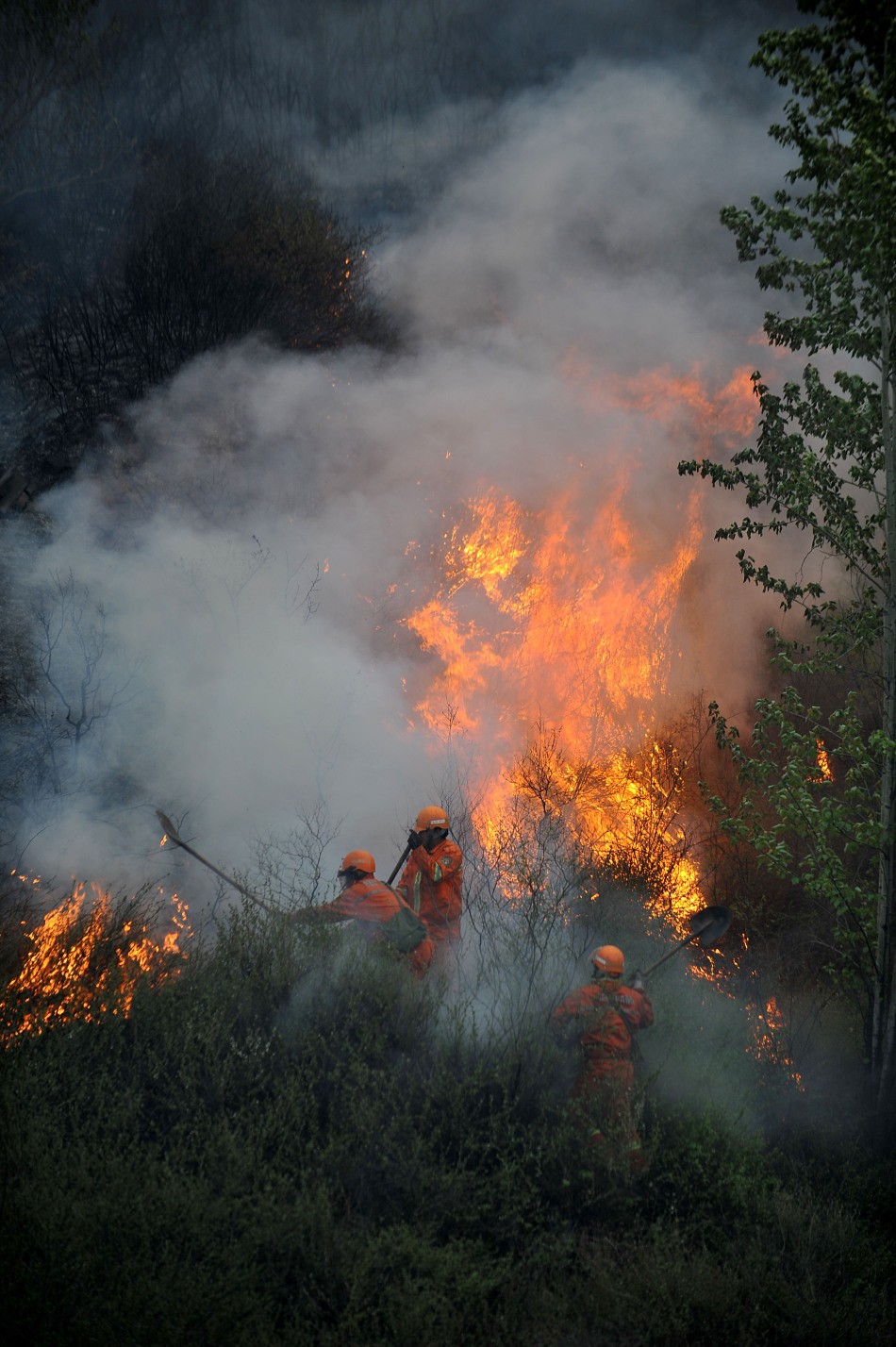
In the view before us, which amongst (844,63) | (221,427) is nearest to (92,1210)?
(844,63)

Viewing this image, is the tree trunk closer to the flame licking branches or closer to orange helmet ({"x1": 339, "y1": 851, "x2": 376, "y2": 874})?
orange helmet ({"x1": 339, "y1": 851, "x2": 376, "y2": 874})

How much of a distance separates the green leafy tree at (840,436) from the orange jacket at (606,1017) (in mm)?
1820

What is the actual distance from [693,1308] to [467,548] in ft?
34.9

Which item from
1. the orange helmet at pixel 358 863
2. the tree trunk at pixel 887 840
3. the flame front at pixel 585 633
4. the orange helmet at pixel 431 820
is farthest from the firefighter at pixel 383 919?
the flame front at pixel 585 633

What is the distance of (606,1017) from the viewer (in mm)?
5586

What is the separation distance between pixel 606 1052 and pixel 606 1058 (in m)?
0.04

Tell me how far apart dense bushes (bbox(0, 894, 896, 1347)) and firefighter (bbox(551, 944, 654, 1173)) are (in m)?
0.17

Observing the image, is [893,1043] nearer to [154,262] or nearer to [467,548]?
[467,548]

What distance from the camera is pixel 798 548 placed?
53.8 ft

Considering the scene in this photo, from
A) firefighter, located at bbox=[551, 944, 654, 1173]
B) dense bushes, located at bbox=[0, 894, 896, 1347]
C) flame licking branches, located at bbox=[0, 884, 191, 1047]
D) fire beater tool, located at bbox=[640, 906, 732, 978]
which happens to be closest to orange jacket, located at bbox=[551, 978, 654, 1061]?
firefighter, located at bbox=[551, 944, 654, 1173]

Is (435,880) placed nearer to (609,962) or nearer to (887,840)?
(609,962)

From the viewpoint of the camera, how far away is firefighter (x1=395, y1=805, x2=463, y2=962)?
7.63m

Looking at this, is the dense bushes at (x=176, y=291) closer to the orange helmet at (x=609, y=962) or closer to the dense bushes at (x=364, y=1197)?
the dense bushes at (x=364, y=1197)

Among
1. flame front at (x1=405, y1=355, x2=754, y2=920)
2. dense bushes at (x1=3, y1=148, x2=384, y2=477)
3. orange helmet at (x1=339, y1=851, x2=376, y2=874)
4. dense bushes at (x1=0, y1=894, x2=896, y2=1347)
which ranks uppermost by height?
dense bushes at (x1=3, y1=148, x2=384, y2=477)
